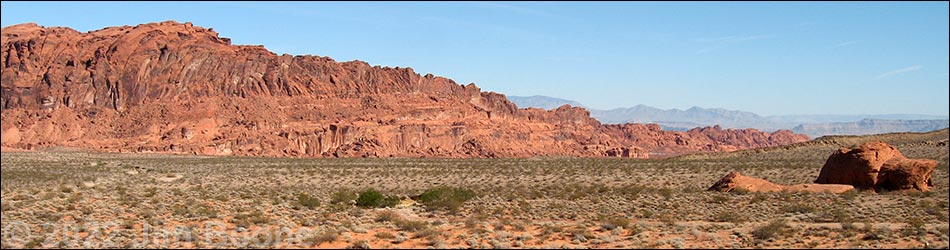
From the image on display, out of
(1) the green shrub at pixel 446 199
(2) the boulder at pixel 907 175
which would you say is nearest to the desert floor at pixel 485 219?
(1) the green shrub at pixel 446 199

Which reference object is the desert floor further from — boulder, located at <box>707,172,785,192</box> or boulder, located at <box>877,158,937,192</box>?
boulder, located at <box>707,172,785,192</box>

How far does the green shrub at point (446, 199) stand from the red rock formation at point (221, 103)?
6232 centimetres

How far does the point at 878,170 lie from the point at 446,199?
1608 cm

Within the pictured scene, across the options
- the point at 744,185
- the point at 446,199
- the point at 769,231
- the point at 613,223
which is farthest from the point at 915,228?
the point at 446,199

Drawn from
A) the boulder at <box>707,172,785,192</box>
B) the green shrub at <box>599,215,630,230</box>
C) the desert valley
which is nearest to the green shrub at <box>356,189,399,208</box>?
the desert valley

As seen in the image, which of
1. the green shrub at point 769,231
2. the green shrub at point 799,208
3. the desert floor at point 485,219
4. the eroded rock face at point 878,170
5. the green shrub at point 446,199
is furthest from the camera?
the eroded rock face at point 878,170

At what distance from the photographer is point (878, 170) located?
27.8 metres

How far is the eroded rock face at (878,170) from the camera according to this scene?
26672mm

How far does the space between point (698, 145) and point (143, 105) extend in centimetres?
11428

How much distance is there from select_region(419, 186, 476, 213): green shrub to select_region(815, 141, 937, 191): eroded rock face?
47.6 feet

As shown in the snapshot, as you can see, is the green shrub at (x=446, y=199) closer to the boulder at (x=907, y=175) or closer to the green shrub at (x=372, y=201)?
the green shrub at (x=372, y=201)

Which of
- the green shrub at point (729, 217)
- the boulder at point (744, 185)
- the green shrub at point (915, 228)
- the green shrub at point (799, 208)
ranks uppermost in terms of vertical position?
the boulder at point (744, 185)

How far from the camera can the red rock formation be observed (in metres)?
86.1

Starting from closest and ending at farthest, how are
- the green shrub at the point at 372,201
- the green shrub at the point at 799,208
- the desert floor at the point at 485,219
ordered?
the desert floor at the point at 485,219 → the green shrub at the point at 799,208 → the green shrub at the point at 372,201
